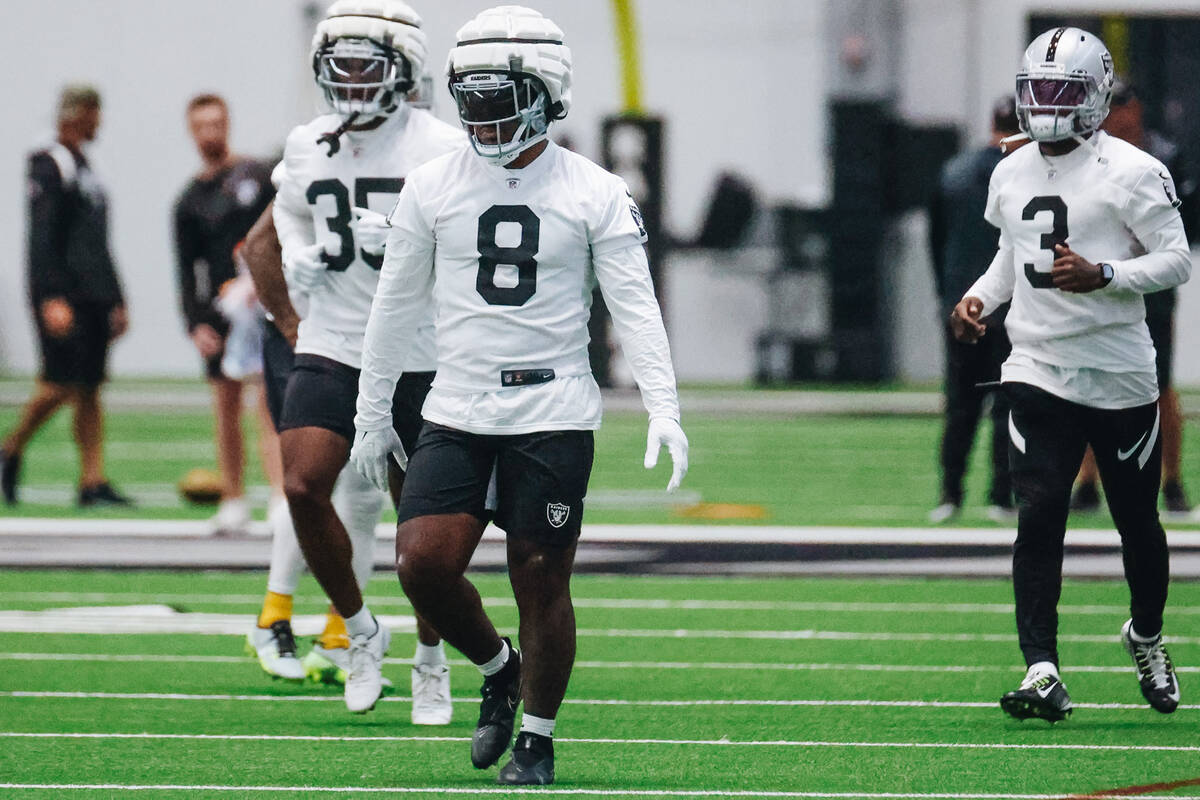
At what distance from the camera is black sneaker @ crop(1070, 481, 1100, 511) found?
11.4m

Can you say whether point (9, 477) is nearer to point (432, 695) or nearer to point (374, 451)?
point (432, 695)

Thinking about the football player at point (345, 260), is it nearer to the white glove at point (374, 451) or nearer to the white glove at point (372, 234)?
the white glove at point (372, 234)

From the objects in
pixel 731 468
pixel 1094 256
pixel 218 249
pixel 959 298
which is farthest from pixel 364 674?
pixel 731 468

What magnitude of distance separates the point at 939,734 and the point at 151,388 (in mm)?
16327

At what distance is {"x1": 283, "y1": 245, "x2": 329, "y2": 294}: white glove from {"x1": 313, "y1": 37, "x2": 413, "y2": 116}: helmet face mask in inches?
15.7

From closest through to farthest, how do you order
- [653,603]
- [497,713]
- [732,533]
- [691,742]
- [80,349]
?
[497,713], [691,742], [653,603], [732,533], [80,349]

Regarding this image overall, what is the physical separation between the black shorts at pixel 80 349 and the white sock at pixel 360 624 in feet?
18.4

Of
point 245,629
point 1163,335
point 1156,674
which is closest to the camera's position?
point 1156,674

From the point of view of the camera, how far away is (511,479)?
5309mm

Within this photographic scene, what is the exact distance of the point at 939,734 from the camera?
601 cm

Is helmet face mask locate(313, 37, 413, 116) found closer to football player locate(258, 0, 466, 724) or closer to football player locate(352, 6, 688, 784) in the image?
football player locate(258, 0, 466, 724)

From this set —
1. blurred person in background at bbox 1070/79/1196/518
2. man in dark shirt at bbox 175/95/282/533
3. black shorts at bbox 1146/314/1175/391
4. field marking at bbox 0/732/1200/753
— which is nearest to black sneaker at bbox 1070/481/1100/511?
blurred person in background at bbox 1070/79/1196/518

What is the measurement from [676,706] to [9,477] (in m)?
6.32

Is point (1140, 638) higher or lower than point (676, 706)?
higher
